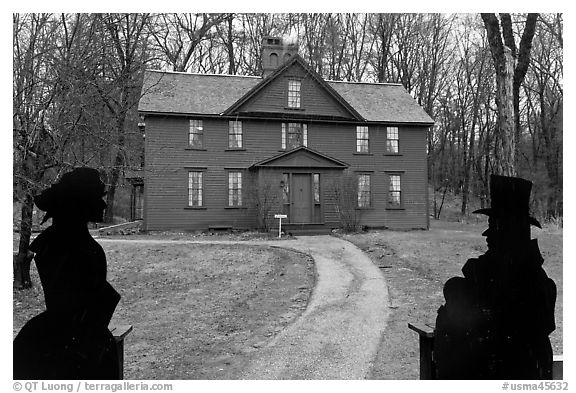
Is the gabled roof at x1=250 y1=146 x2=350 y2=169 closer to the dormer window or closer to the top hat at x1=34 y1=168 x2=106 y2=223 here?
the dormer window

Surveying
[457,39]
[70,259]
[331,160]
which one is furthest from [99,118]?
[331,160]

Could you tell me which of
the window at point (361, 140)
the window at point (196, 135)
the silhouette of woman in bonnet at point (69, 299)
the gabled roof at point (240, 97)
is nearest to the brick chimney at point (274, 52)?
the gabled roof at point (240, 97)

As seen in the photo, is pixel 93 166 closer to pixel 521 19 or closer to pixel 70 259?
pixel 70 259

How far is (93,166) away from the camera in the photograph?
392cm

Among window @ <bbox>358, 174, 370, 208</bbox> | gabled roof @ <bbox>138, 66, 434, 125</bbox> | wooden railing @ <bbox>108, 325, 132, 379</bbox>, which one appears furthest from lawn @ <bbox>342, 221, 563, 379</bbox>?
window @ <bbox>358, 174, 370, 208</bbox>

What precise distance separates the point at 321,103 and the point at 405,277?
5.67 metres

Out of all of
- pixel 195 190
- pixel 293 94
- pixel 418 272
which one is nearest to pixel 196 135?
pixel 195 190

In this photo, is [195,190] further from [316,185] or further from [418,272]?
[418,272]

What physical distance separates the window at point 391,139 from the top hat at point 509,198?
203 inches

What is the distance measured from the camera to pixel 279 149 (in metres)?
9.89

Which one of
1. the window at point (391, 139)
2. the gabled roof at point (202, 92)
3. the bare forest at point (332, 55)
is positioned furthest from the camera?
the window at point (391, 139)

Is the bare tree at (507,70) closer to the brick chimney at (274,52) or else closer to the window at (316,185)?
the brick chimney at (274,52)

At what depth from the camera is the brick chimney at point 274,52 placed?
583 cm

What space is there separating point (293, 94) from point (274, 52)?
2874 millimetres
